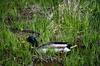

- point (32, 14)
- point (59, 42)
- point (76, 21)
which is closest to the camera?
point (59, 42)

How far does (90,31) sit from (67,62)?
0.96ft

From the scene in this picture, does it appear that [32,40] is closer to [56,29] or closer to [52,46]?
[52,46]

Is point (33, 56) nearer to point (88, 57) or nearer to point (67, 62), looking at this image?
point (67, 62)

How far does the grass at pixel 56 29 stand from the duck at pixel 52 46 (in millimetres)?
51

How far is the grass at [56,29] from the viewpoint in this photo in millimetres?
1996

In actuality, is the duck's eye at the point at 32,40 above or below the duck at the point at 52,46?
above

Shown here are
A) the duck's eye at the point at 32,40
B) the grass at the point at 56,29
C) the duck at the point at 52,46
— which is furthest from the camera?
the duck's eye at the point at 32,40

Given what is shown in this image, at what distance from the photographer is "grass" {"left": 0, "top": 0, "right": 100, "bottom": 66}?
2.00 metres

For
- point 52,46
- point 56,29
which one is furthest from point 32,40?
point 56,29

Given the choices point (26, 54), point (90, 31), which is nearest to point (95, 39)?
point (90, 31)

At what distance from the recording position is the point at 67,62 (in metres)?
2.20

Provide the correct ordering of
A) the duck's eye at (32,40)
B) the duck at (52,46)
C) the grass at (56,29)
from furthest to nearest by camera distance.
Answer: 1. the duck's eye at (32,40)
2. the duck at (52,46)
3. the grass at (56,29)

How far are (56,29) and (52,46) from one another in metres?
0.40

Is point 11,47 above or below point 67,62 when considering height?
above
